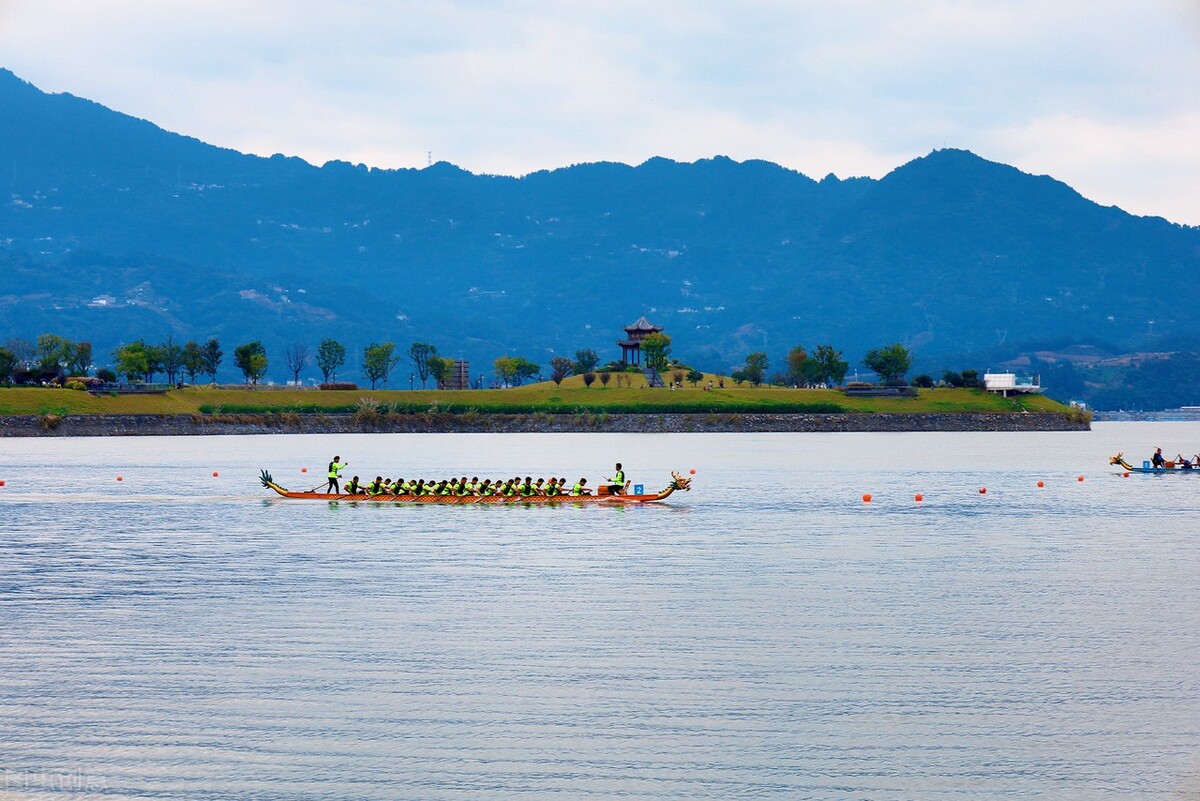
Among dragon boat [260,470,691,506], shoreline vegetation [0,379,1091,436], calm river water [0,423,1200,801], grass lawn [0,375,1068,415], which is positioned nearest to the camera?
calm river water [0,423,1200,801]

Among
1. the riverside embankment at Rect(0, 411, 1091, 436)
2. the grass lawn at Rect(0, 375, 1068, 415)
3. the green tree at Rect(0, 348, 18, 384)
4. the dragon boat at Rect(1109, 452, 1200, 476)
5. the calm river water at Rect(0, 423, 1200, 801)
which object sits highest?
the green tree at Rect(0, 348, 18, 384)

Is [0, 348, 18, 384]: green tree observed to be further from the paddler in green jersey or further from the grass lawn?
the paddler in green jersey

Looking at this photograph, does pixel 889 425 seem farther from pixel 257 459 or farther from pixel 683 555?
pixel 683 555

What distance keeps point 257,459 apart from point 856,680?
97.7 metres

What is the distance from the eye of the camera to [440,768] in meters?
23.0

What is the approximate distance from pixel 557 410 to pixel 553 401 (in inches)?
135

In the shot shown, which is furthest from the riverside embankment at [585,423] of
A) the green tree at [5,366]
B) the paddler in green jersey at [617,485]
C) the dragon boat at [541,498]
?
the paddler in green jersey at [617,485]

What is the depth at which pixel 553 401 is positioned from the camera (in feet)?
623

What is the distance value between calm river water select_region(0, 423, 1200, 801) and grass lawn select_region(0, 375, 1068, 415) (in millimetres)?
113905

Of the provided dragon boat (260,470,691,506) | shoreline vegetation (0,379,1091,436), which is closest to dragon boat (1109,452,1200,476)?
dragon boat (260,470,691,506)

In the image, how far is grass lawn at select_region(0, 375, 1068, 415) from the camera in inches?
6944

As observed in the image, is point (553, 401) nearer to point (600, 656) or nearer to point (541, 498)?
point (541, 498)

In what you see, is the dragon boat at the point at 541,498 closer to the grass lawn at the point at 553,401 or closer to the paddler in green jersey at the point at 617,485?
the paddler in green jersey at the point at 617,485

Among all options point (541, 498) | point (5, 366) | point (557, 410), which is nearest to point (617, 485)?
point (541, 498)
